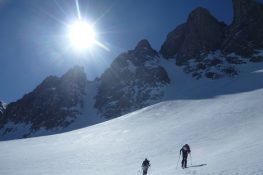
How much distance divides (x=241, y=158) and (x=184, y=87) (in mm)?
101788

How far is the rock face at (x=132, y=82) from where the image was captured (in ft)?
427

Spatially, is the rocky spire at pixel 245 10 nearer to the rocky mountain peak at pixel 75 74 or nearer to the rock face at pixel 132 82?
the rock face at pixel 132 82

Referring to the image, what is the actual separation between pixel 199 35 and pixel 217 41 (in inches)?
309

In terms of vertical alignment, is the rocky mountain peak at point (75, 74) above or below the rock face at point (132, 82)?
above

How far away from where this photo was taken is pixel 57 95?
158 m

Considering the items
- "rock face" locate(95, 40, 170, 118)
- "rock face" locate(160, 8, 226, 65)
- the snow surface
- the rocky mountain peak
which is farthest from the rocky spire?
the snow surface

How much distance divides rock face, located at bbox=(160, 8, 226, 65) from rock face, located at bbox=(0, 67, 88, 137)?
161 ft

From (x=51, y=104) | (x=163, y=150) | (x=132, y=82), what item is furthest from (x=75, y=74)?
(x=163, y=150)

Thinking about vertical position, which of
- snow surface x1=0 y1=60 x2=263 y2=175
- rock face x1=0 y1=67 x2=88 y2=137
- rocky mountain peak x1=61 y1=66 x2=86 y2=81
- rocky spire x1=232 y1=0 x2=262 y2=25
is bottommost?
snow surface x1=0 y1=60 x2=263 y2=175

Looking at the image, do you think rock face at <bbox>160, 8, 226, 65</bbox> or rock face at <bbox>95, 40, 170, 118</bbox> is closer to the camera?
rock face at <bbox>95, 40, 170, 118</bbox>

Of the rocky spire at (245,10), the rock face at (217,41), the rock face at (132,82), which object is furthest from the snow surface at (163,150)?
the rocky spire at (245,10)

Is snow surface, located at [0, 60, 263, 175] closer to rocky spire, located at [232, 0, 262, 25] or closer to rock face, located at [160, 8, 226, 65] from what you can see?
rock face, located at [160, 8, 226, 65]

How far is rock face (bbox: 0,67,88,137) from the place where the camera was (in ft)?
485

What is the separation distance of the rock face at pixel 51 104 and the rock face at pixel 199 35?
4914 centimetres
